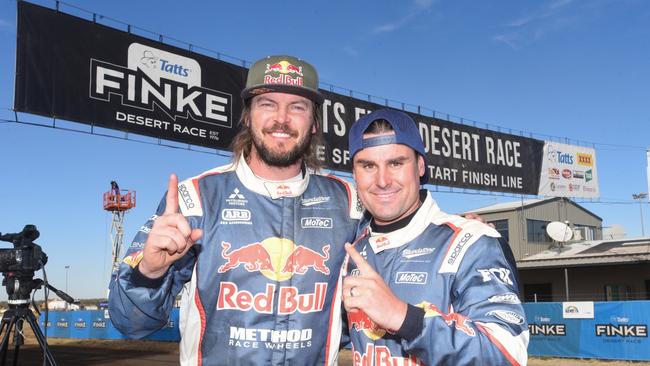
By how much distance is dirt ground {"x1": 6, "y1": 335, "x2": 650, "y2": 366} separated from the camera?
18.2m

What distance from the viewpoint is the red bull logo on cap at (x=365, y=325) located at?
288 centimetres

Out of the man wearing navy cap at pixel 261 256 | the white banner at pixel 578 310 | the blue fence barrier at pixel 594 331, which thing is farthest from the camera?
the white banner at pixel 578 310

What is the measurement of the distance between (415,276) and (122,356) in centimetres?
2203

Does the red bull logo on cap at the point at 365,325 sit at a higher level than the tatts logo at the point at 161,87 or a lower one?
lower

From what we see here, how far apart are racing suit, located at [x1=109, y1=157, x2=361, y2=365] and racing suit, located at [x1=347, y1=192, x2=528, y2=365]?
21 centimetres

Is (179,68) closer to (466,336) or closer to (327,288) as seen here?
(327,288)

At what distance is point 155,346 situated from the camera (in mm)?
26594

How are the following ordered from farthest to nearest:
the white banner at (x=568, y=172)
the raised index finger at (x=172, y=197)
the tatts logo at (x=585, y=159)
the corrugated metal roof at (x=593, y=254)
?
the tatts logo at (x=585, y=159) < the corrugated metal roof at (x=593, y=254) < the white banner at (x=568, y=172) < the raised index finger at (x=172, y=197)

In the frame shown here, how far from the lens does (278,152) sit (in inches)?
129

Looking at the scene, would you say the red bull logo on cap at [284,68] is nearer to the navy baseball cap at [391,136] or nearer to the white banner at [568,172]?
the navy baseball cap at [391,136]

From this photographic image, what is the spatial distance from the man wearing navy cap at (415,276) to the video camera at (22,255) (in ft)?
16.7

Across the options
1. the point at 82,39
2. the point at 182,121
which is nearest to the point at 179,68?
the point at 182,121

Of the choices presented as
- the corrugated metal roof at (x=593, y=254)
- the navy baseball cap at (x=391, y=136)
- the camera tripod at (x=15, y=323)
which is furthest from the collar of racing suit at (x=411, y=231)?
the corrugated metal roof at (x=593, y=254)

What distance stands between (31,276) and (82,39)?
648 centimetres
